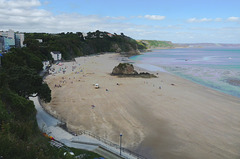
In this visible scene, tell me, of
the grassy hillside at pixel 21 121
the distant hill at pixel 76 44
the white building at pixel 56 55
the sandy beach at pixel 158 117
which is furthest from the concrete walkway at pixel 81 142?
the white building at pixel 56 55

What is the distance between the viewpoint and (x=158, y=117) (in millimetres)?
23719

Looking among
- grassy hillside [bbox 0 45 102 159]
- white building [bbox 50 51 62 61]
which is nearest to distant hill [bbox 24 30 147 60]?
white building [bbox 50 51 62 61]

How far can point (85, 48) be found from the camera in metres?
116

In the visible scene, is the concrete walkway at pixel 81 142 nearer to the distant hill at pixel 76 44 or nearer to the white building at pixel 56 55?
the distant hill at pixel 76 44

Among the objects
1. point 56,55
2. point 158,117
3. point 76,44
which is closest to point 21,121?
point 158,117

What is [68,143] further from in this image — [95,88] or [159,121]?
[95,88]

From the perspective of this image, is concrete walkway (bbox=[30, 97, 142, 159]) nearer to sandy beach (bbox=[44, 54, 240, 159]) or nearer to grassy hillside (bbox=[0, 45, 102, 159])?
grassy hillside (bbox=[0, 45, 102, 159])

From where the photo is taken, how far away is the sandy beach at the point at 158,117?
17.2 metres

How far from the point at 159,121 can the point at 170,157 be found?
697 cm

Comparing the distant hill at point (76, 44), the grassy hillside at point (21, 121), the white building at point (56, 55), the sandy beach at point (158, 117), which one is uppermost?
the distant hill at point (76, 44)

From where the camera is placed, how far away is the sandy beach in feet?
56.5

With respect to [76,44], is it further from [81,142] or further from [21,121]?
[21,121]

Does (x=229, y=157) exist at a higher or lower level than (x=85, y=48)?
lower

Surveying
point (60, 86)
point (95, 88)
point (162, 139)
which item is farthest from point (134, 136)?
point (60, 86)
